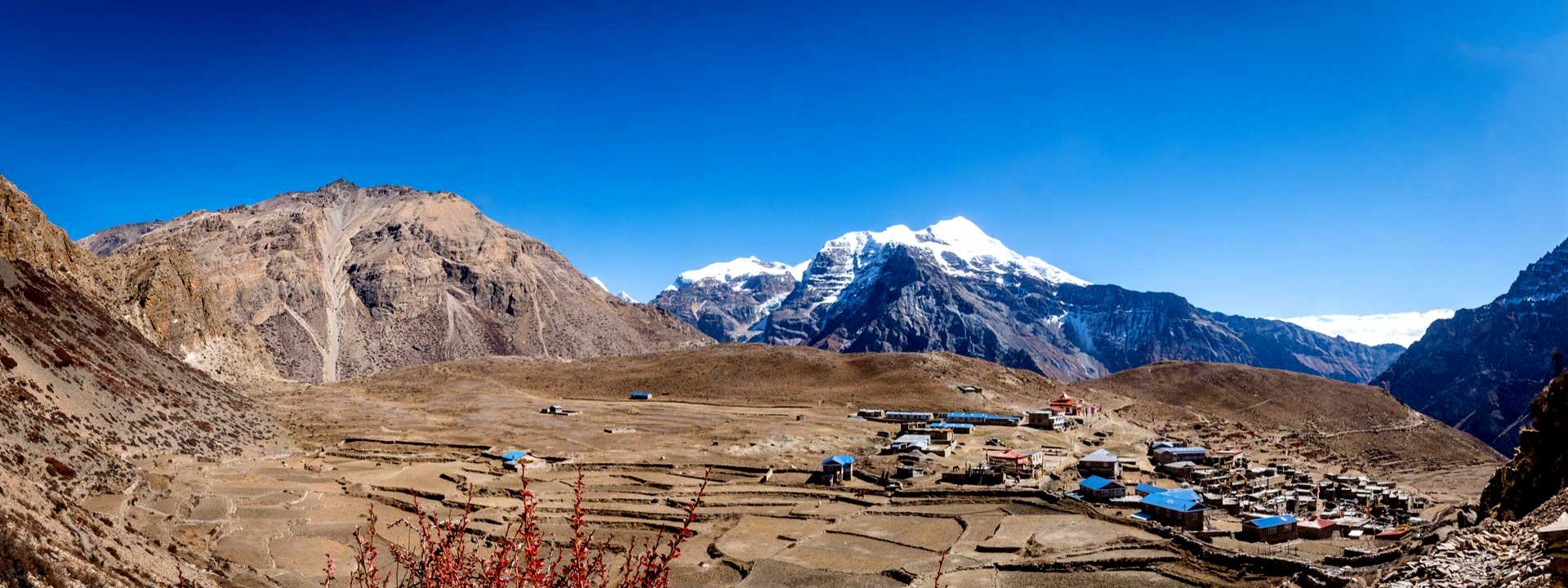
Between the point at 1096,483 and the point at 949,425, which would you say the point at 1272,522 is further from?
the point at 949,425

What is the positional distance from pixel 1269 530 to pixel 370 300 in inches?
6703

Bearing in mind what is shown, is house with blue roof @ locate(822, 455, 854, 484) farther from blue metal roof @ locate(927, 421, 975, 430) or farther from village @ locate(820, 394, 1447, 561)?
blue metal roof @ locate(927, 421, 975, 430)

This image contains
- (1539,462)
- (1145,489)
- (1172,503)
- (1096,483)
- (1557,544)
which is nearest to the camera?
(1557,544)

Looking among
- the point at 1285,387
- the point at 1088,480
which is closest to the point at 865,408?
the point at 1088,480

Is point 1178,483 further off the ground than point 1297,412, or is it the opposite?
point 1297,412

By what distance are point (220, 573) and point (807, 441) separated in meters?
45.4

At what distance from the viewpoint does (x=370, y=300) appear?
554 feet

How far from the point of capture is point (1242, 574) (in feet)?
105

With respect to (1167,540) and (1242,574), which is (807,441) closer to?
(1167,540)

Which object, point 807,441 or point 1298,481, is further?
point 807,441

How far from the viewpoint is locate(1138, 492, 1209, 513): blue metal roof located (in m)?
40.9

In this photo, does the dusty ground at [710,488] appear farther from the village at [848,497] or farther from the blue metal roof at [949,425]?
the blue metal roof at [949,425]

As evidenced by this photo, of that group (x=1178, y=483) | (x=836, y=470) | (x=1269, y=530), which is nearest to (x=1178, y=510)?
(x=1269, y=530)

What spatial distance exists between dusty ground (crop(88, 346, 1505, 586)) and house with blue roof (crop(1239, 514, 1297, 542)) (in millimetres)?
4240
